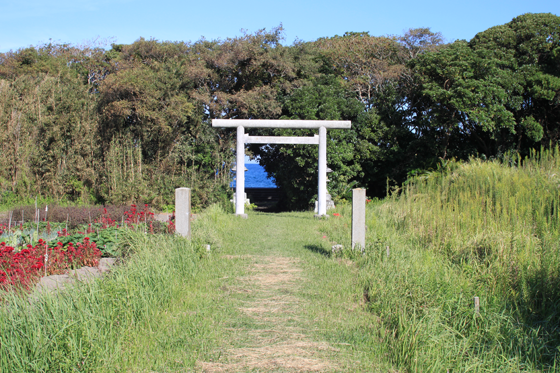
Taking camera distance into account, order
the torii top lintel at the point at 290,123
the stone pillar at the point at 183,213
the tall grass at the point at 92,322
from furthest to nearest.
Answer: the torii top lintel at the point at 290,123 → the stone pillar at the point at 183,213 → the tall grass at the point at 92,322

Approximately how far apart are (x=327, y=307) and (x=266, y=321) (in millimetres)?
698

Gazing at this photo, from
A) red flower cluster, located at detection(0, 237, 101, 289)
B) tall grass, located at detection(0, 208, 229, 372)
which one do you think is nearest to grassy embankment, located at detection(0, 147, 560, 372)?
tall grass, located at detection(0, 208, 229, 372)

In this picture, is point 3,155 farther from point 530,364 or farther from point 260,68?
point 530,364

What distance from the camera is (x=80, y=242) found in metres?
6.14

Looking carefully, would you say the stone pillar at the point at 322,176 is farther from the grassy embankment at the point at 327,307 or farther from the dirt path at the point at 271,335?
the dirt path at the point at 271,335

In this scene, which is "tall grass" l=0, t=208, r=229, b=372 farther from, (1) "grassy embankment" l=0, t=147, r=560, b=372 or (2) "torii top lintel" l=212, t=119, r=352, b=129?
(2) "torii top lintel" l=212, t=119, r=352, b=129

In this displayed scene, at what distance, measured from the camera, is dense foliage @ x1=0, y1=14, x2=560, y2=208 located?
1340 cm

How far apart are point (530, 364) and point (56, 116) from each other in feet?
44.8

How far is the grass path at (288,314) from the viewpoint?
324cm

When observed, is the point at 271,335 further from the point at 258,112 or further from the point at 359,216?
the point at 258,112

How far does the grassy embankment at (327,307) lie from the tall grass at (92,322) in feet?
0.04

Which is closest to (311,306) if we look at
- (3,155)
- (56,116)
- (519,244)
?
(519,244)

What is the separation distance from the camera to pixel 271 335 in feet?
12.0

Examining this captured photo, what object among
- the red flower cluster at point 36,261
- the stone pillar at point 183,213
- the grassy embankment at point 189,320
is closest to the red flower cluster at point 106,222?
the red flower cluster at point 36,261
